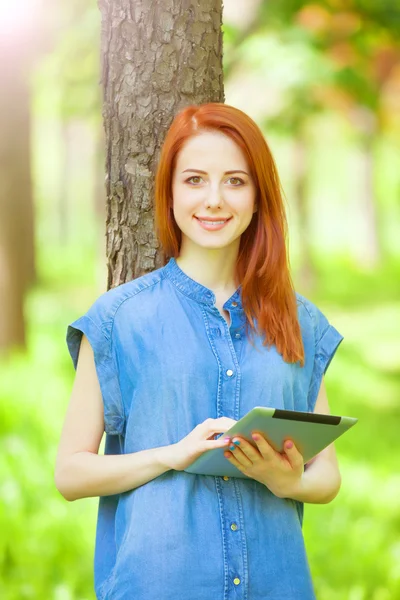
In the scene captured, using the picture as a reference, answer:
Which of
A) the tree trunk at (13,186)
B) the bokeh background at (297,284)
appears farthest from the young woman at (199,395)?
the tree trunk at (13,186)

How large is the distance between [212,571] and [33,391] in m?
5.21

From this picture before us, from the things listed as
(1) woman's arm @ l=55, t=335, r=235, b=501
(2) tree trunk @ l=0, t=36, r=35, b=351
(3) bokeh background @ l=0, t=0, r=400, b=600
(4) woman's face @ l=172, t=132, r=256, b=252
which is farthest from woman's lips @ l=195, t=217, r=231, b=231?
(2) tree trunk @ l=0, t=36, r=35, b=351

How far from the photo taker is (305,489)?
229 centimetres

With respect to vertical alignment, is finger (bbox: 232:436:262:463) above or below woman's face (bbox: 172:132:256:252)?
below

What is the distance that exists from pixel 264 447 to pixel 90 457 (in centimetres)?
44

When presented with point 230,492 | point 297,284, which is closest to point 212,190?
point 230,492

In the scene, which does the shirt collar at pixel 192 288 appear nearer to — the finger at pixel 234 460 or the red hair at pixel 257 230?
the red hair at pixel 257 230

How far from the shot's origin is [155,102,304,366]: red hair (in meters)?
2.29

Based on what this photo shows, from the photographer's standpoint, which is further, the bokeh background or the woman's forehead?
the bokeh background

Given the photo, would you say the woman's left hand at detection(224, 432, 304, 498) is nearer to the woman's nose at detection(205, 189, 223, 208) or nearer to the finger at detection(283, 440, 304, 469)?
the finger at detection(283, 440, 304, 469)

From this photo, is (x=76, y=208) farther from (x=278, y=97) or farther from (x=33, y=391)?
(x=33, y=391)

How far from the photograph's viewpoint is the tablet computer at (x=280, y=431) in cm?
197

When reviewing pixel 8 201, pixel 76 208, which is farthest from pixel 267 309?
pixel 76 208

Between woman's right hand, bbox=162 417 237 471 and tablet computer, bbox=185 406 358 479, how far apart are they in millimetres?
16
